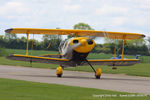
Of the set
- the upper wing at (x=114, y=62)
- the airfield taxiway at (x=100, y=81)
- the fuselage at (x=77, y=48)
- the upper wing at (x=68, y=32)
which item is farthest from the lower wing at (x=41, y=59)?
the upper wing at (x=114, y=62)

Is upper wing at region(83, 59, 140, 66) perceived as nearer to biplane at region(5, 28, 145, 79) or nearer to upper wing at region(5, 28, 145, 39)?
biplane at region(5, 28, 145, 79)

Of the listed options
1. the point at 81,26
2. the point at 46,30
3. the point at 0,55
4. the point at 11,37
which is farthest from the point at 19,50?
the point at 81,26

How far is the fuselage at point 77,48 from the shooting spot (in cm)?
1939

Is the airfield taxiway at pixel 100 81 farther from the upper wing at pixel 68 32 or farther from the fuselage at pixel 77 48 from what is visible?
the upper wing at pixel 68 32

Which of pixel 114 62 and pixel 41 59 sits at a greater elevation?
pixel 41 59

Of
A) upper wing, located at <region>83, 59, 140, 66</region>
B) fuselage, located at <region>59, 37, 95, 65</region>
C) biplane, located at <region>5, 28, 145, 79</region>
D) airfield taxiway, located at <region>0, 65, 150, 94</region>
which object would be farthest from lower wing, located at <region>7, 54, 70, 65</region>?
upper wing, located at <region>83, 59, 140, 66</region>

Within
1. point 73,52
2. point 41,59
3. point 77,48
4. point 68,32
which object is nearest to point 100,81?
point 77,48

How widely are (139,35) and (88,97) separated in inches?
533

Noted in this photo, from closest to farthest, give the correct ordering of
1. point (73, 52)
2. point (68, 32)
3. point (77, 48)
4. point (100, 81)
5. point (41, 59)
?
point (100, 81)
point (77, 48)
point (73, 52)
point (41, 59)
point (68, 32)

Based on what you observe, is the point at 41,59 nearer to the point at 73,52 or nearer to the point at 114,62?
the point at 73,52

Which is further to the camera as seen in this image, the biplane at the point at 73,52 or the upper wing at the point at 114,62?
the upper wing at the point at 114,62

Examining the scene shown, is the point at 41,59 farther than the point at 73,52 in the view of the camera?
Yes

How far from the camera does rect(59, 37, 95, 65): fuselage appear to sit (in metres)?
19.4

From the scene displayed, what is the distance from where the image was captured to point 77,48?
64.6ft
